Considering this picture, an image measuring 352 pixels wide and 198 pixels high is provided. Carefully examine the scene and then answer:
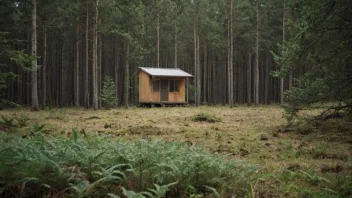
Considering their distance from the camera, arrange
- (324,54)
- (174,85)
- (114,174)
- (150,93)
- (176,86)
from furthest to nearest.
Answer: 1. (176,86)
2. (174,85)
3. (150,93)
4. (324,54)
5. (114,174)

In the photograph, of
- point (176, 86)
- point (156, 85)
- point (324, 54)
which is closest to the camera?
point (324, 54)

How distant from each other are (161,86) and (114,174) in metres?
24.3

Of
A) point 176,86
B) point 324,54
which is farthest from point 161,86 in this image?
point 324,54

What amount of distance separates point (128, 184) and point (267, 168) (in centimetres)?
266

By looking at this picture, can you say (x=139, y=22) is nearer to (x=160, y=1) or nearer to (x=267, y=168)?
(x=160, y=1)

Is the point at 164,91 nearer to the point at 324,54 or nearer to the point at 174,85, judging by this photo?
the point at 174,85

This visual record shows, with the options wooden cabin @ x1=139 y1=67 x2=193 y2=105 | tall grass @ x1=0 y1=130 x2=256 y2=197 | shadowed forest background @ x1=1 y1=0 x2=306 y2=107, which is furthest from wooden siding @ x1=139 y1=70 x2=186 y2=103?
tall grass @ x1=0 y1=130 x2=256 y2=197

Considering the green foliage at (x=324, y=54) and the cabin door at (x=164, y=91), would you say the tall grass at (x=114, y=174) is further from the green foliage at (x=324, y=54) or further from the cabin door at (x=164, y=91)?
the cabin door at (x=164, y=91)

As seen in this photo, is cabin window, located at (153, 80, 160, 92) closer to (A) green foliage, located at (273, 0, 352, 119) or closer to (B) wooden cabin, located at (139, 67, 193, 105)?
(B) wooden cabin, located at (139, 67, 193, 105)

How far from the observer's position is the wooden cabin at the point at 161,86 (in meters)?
27.2

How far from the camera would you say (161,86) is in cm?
2770

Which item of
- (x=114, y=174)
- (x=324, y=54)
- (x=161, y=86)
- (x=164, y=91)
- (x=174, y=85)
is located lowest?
(x=114, y=174)

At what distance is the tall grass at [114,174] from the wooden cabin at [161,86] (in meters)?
22.6

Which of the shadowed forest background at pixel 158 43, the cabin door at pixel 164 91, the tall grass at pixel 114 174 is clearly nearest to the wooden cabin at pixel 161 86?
the cabin door at pixel 164 91
